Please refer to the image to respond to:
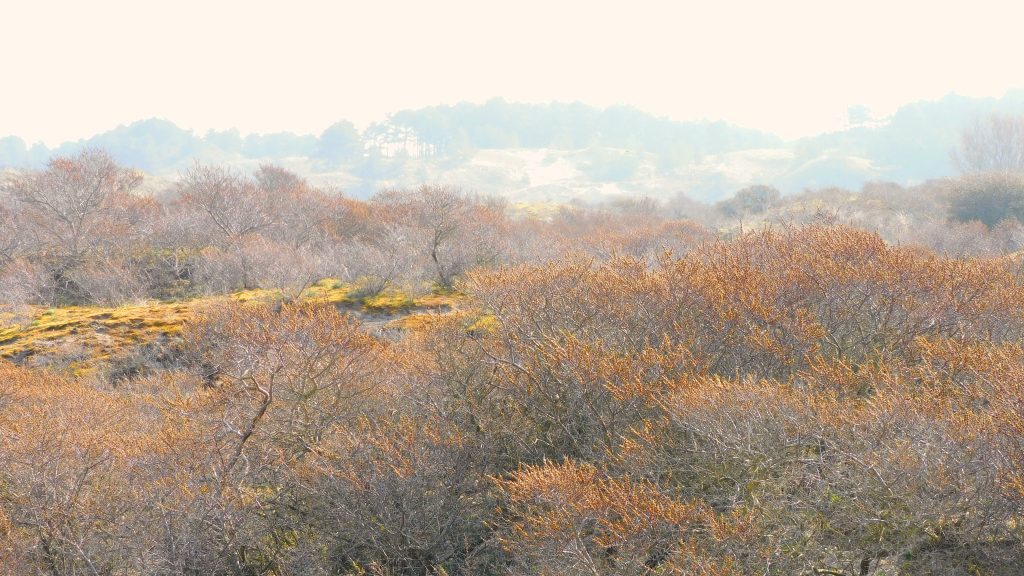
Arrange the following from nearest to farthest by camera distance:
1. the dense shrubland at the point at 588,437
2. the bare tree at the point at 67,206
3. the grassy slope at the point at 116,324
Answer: the dense shrubland at the point at 588,437 → the grassy slope at the point at 116,324 → the bare tree at the point at 67,206

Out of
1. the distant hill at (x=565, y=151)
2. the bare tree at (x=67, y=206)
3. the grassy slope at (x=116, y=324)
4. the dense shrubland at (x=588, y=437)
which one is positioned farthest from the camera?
the distant hill at (x=565, y=151)

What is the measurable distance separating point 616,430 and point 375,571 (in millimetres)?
3129

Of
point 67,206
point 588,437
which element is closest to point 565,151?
point 67,206

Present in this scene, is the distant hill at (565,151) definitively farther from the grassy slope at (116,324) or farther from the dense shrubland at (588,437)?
the dense shrubland at (588,437)

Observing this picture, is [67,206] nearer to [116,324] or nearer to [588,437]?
[116,324]

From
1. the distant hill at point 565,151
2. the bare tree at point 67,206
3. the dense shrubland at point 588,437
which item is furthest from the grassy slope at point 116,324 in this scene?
the distant hill at point 565,151

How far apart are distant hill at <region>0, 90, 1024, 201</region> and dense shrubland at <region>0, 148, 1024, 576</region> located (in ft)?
355

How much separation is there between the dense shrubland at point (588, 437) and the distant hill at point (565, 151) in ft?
355

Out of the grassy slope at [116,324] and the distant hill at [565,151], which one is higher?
the distant hill at [565,151]

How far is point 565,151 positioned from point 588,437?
587ft

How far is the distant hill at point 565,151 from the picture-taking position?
132 m

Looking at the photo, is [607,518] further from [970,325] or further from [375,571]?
[970,325]

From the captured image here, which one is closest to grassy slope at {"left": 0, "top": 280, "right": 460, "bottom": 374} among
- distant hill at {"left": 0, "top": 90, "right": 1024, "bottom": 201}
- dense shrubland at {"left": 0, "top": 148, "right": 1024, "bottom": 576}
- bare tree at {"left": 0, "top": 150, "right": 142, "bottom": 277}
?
dense shrubland at {"left": 0, "top": 148, "right": 1024, "bottom": 576}

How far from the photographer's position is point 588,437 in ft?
21.8
